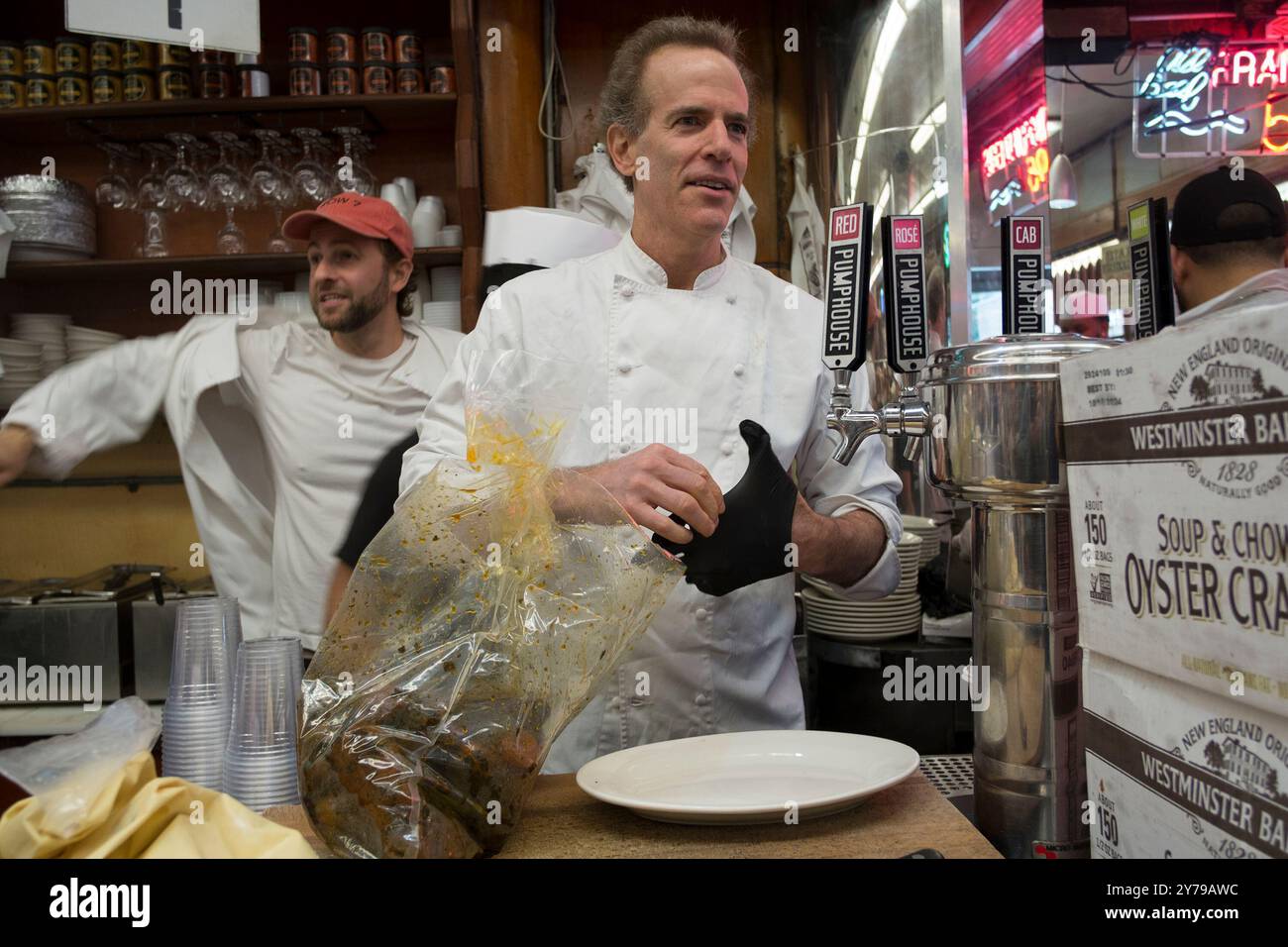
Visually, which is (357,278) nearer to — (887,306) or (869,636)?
(869,636)

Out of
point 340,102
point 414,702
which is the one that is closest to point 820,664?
point 414,702

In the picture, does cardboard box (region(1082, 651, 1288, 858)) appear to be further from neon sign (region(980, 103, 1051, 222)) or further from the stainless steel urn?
neon sign (region(980, 103, 1051, 222))

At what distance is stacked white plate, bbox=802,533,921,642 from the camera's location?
2109 millimetres

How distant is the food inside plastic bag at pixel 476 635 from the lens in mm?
635

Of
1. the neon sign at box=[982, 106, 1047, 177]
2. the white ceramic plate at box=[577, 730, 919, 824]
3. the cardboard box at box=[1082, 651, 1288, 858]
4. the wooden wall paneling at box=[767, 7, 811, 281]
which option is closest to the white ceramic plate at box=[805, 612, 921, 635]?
the wooden wall paneling at box=[767, 7, 811, 281]

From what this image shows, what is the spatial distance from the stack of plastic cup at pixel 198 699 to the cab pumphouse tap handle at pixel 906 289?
2.12ft

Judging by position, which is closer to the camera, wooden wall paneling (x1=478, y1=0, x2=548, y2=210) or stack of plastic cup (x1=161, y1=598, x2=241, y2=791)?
stack of plastic cup (x1=161, y1=598, x2=241, y2=791)

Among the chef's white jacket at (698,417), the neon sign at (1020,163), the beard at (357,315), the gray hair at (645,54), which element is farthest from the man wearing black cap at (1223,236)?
the beard at (357,315)

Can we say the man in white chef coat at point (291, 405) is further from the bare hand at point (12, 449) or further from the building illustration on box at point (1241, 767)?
the building illustration on box at point (1241, 767)

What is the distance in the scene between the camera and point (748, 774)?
2.71 feet

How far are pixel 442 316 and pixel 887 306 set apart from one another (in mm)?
1979

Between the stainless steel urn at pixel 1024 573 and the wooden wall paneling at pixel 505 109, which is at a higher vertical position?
the wooden wall paneling at pixel 505 109

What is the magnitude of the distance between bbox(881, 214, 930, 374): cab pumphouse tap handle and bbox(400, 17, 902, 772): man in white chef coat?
22.5 inches

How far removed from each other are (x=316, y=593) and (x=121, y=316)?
1.09 meters
